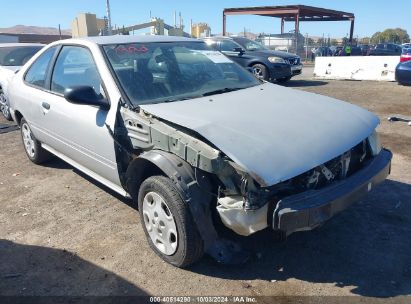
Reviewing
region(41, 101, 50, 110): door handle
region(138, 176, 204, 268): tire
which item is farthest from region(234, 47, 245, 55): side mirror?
region(138, 176, 204, 268): tire

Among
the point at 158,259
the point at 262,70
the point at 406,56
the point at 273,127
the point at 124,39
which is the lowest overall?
the point at 158,259

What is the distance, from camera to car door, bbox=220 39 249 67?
1255 cm

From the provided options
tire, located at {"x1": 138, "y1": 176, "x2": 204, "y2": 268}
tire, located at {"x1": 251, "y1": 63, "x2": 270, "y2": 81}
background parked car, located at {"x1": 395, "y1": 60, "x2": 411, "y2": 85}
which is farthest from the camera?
tire, located at {"x1": 251, "y1": 63, "x2": 270, "y2": 81}

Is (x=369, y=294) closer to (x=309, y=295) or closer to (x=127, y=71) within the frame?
(x=309, y=295)

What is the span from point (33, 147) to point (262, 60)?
28.0 feet

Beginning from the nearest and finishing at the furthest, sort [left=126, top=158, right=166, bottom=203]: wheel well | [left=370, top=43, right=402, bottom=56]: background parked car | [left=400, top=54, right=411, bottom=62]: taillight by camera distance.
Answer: [left=126, top=158, right=166, bottom=203]: wheel well
[left=400, top=54, right=411, bottom=62]: taillight
[left=370, top=43, right=402, bottom=56]: background parked car

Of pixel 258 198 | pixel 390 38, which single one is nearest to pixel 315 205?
pixel 258 198

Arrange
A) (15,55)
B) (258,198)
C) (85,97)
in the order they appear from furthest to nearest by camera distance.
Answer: (15,55)
(85,97)
(258,198)

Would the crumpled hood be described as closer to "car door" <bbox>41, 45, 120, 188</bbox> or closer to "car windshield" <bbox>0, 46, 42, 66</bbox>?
"car door" <bbox>41, 45, 120, 188</bbox>

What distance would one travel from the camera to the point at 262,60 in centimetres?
1216

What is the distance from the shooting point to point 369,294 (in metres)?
2.67

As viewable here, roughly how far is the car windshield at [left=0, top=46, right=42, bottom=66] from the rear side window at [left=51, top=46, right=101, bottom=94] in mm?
4916

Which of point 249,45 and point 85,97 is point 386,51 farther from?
point 85,97

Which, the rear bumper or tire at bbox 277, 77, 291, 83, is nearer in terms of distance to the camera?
the rear bumper
